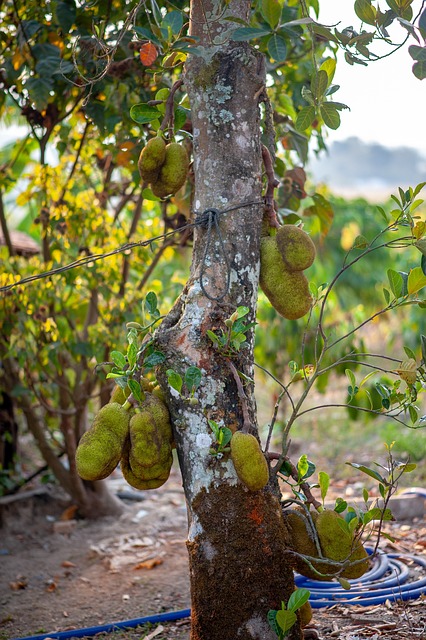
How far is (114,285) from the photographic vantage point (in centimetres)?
328

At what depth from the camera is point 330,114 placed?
5.81 ft

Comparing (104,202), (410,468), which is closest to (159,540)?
(104,202)

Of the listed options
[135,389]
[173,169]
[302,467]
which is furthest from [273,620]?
[173,169]

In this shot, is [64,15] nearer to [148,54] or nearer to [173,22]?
[148,54]

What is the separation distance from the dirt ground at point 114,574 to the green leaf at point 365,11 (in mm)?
1565

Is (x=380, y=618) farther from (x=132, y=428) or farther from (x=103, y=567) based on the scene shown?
(x=103, y=567)

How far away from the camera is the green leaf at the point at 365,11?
1622 millimetres

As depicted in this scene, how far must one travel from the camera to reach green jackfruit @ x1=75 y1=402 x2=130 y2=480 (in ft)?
5.21

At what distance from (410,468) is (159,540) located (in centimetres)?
187

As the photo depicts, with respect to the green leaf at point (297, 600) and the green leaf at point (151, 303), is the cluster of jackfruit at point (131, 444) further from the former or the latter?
the green leaf at point (297, 600)

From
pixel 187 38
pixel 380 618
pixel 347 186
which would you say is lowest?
pixel 380 618

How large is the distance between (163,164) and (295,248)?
1.42 ft

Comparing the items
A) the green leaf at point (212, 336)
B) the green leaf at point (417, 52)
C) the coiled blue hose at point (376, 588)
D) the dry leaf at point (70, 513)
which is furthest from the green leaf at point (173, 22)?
the dry leaf at point (70, 513)

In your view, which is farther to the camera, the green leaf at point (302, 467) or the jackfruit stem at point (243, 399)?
the green leaf at point (302, 467)
